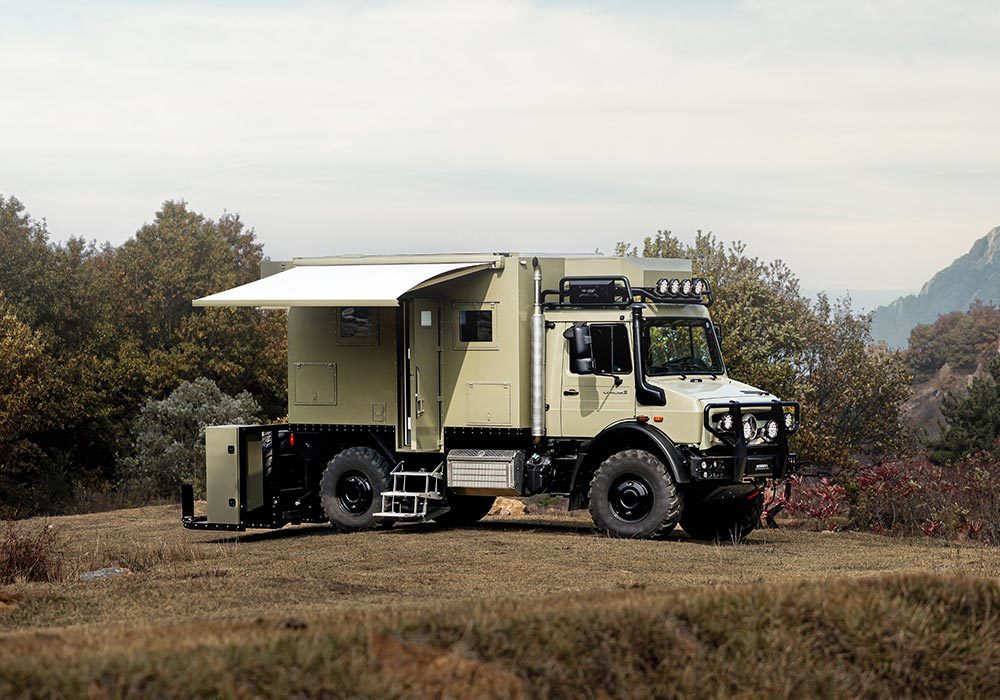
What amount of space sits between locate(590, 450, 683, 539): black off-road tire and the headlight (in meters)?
1.38

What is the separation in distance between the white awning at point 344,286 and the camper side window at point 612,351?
1.73m

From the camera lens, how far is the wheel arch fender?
17.0 meters

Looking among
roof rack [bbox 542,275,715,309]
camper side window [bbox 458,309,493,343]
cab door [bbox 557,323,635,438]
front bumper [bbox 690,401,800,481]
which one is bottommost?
front bumper [bbox 690,401,800,481]

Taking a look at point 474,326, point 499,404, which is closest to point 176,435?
point 474,326

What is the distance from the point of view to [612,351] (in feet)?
57.7

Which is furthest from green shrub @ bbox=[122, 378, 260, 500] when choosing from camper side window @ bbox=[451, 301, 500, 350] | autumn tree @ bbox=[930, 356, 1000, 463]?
autumn tree @ bbox=[930, 356, 1000, 463]

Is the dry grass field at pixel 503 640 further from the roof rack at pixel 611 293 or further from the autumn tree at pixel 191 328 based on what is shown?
the autumn tree at pixel 191 328

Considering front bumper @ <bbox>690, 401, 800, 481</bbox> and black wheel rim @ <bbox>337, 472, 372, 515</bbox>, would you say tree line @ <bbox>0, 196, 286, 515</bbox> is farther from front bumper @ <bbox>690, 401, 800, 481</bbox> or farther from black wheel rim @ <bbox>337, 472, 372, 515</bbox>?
front bumper @ <bbox>690, 401, 800, 481</bbox>

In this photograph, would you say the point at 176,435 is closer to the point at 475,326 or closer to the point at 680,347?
the point at 475,326

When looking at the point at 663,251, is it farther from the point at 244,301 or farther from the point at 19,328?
the point at 244,301

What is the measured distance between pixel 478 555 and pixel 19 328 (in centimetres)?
2699

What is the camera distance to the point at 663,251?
4322 centimetres

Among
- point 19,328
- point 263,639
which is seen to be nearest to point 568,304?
point 263,639

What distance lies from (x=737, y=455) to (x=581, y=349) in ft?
7.36
